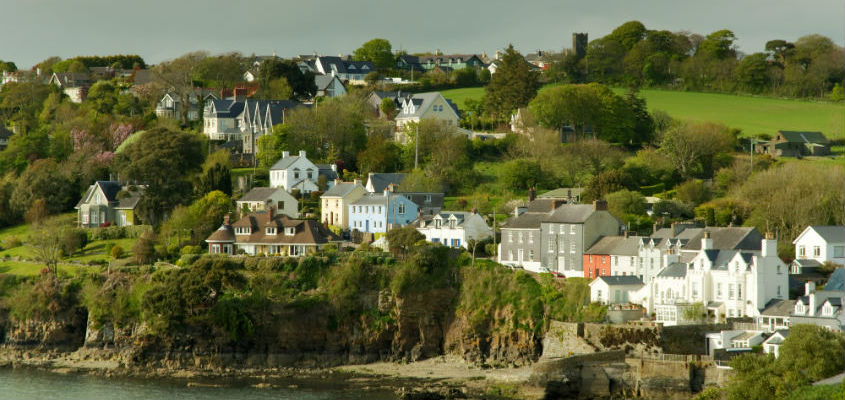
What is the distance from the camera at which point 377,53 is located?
4946 inches

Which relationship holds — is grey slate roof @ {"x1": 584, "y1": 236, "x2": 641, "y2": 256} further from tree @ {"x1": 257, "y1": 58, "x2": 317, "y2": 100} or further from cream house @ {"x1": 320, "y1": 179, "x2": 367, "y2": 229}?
tree @ {"x1": 257, "y1": 58, "x2": 317, "y2": 100}

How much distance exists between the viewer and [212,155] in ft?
279

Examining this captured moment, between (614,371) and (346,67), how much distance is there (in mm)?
74046

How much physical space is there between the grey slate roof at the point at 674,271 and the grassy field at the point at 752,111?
34.3m

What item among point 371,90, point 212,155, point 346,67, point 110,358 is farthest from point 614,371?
point 346,67

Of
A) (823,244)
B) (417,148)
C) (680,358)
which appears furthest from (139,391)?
(417,148)

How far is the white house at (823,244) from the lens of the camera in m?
Result: 56.3

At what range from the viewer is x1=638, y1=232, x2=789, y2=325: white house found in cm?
5088

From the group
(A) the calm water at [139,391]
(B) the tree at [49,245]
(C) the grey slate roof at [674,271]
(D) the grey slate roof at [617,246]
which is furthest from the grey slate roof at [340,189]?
(C) the grey slate roof at [674,271]

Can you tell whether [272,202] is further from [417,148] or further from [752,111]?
[752,111]

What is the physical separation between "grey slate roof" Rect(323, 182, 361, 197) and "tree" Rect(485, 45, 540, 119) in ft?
74.1

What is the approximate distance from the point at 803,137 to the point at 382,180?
29.1m

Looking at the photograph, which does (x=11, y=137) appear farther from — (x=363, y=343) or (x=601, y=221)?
(x=601, y=221)

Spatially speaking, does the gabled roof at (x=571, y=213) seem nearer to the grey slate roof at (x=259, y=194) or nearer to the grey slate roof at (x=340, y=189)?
the grey slate roof at (x=340, y=189)
